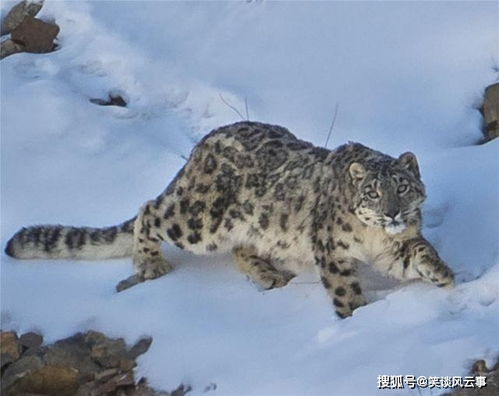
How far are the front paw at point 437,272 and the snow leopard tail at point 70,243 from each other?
202 cm

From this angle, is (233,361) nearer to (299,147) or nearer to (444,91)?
(299,147)

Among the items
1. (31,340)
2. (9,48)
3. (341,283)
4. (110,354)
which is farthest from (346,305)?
(9,48)

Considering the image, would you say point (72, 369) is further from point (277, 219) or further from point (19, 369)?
point (277, 219)

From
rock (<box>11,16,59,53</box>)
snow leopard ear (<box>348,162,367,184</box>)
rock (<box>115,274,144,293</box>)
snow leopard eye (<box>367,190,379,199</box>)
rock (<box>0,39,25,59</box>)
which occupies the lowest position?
rock (<box>115,274,144,293</box>)

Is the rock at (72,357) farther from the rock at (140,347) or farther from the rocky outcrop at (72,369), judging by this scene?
the rock at (140,347)

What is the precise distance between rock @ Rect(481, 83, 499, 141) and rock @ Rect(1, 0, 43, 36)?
13.6ft

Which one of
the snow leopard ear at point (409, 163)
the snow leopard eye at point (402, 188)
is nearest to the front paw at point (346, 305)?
the snow leopard eye at point (402, 188)

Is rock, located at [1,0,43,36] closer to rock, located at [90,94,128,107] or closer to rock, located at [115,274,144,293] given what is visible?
rock, located at [90,94,128,107]

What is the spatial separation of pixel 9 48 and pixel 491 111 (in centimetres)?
413

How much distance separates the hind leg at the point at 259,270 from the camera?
8.68 metres

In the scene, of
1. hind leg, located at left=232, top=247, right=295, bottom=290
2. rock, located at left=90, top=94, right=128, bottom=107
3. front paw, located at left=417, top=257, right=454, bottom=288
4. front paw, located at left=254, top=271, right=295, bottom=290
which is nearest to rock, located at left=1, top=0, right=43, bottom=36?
rock, located at left=90, top=94, right=128, bottom=107

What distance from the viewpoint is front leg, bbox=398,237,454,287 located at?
7906 mm

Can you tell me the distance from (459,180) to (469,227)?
0.57 m

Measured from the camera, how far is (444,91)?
10.7 metres
